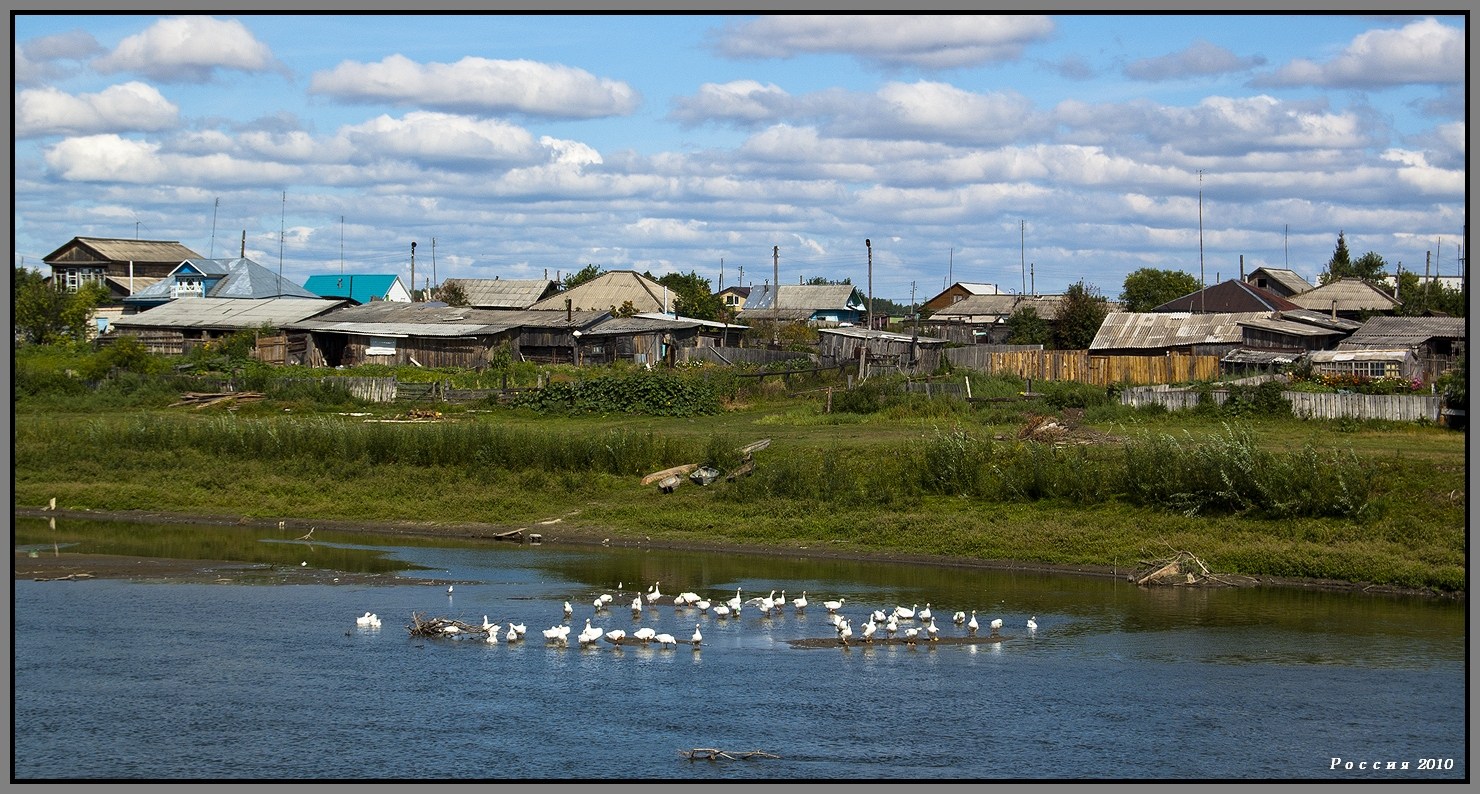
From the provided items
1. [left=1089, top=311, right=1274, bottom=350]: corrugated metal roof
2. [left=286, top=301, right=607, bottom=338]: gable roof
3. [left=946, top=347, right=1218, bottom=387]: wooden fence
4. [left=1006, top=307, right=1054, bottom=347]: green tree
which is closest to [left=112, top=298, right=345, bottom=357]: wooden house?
[left=286, top=301, right=607, bottom=338]: gable roof

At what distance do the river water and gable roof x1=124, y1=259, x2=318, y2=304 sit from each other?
65770 millimetres

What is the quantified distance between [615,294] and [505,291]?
8.42 metres

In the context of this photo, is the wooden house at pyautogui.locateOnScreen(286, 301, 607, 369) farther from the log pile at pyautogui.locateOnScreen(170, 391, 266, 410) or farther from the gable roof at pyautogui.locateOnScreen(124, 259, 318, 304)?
the gable roof at pyautogui.locateOnScreen(124, 259, 318, 304)

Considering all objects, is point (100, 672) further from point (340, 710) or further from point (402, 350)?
point (402, 350)

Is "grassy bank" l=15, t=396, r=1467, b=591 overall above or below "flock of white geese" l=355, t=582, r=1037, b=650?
above

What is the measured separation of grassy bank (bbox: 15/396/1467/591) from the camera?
31953 mm

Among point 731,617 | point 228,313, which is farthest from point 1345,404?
point 228,313

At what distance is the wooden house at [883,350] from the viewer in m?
63.0

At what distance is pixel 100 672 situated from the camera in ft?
72.1

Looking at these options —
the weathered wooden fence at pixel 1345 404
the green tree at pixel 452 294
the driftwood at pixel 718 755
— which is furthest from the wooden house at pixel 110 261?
the driftwood at pixel 718 755

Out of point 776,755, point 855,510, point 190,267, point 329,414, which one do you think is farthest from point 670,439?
point 190,267

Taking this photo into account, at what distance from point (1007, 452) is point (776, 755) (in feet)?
66.3

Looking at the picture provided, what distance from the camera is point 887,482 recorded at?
3722 cm

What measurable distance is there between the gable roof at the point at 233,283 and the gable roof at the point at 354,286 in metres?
1.69
